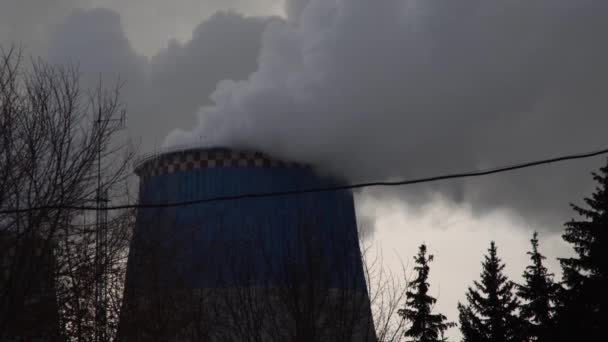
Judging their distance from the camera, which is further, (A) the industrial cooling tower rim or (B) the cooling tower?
(A) the industrial cooling tower rim

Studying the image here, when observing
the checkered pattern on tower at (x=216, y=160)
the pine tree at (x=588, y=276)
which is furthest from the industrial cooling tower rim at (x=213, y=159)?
the pine tree at (x=588, y=276)

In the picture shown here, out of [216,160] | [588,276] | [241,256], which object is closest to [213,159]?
[216,160]

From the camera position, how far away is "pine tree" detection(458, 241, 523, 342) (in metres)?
19.0

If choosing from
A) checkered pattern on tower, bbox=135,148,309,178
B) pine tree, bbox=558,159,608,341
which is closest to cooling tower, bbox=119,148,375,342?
checkered pattern on tower, bbox=135,148,309,178

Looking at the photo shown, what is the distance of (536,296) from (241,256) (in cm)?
701

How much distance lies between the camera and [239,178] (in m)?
13.5

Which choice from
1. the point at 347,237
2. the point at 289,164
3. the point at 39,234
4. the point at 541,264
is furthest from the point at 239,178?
the point at 541,264

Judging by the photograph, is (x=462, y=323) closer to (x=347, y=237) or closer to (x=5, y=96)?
(x=347, y=237)

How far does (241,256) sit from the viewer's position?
497 inches

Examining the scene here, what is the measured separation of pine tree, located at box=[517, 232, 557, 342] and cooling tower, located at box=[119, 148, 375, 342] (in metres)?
4.49

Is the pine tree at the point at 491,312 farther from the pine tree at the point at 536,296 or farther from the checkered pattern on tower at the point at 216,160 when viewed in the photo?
the checkered pattern on tower at the point at 216,160

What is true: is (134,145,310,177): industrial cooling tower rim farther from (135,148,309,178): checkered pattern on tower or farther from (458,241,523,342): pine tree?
(458,241,523,342): pine tree

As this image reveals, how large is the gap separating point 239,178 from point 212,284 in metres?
1.73

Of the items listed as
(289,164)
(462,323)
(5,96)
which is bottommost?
(462,323)
